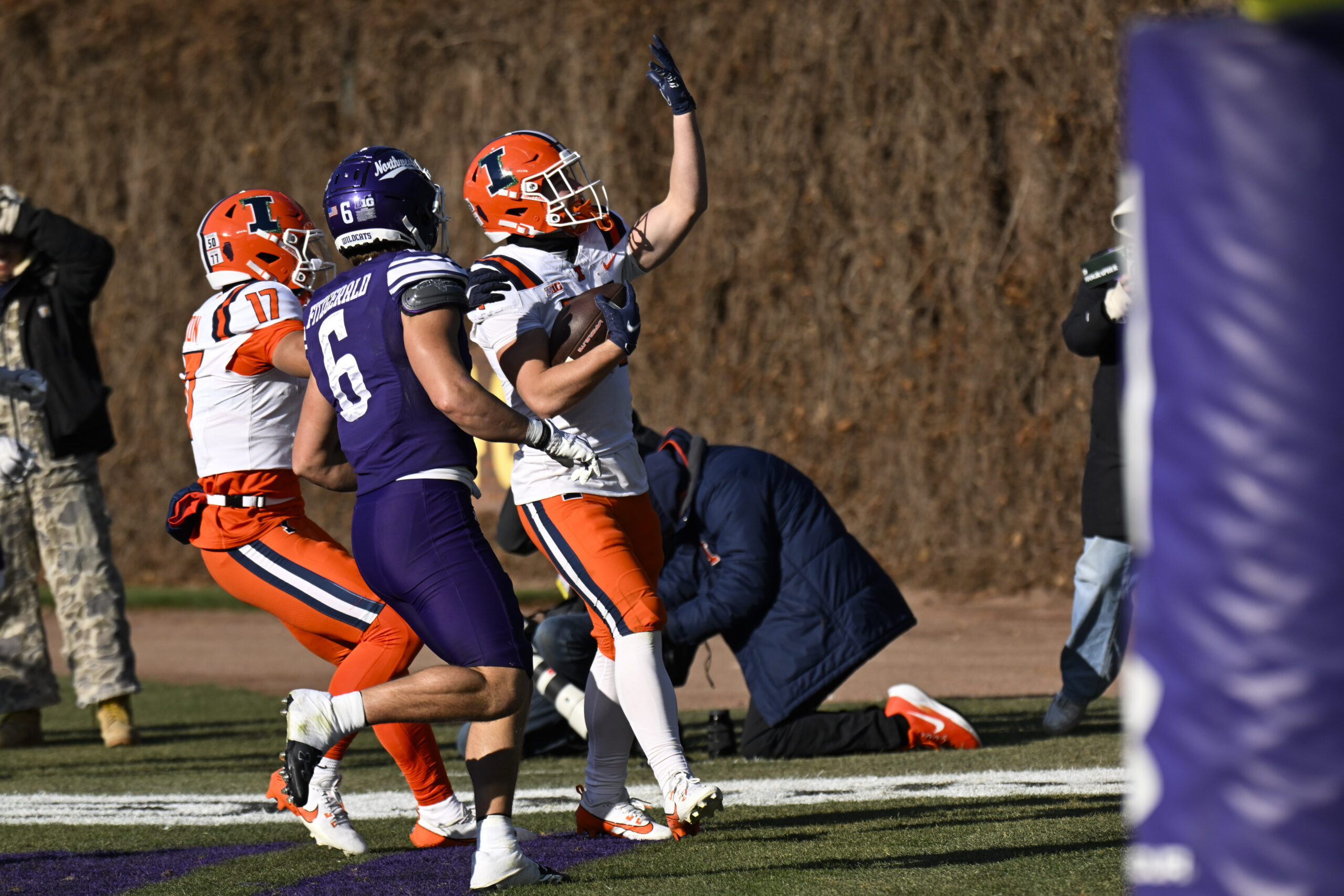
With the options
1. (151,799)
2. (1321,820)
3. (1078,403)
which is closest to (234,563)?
(151,799)

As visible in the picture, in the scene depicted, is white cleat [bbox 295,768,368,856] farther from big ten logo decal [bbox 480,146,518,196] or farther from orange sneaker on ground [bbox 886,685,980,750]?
orange sneaker on ground [bbox 886,685,980,750]

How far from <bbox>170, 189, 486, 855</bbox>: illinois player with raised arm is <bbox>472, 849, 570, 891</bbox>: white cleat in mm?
731

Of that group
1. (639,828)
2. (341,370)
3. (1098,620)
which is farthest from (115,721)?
(1098,620)

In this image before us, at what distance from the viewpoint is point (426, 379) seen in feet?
11.6

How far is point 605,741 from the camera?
4254 mm

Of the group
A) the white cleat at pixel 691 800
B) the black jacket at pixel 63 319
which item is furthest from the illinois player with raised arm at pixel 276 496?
the black jacket at pixel 63 319

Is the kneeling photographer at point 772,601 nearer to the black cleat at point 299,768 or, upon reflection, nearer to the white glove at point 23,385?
the white glove at point 23,385

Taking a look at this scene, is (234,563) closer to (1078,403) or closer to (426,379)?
(426,379)

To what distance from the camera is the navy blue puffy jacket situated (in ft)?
18.5

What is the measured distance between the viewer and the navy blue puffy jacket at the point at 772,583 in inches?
223

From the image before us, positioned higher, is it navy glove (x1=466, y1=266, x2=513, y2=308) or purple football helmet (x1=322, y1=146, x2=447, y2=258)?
purple football helmet (x1=322, y1=146, x2=447, y2=258)

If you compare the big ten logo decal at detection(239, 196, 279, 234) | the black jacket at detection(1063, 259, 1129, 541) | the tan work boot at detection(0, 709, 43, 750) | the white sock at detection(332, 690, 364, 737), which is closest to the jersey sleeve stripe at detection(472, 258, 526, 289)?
the big ten logo decal at detection(239, 196, 279, 234)

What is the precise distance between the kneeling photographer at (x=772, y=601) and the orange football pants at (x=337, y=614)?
4.71ft

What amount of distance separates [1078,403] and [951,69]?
2.60 metres
